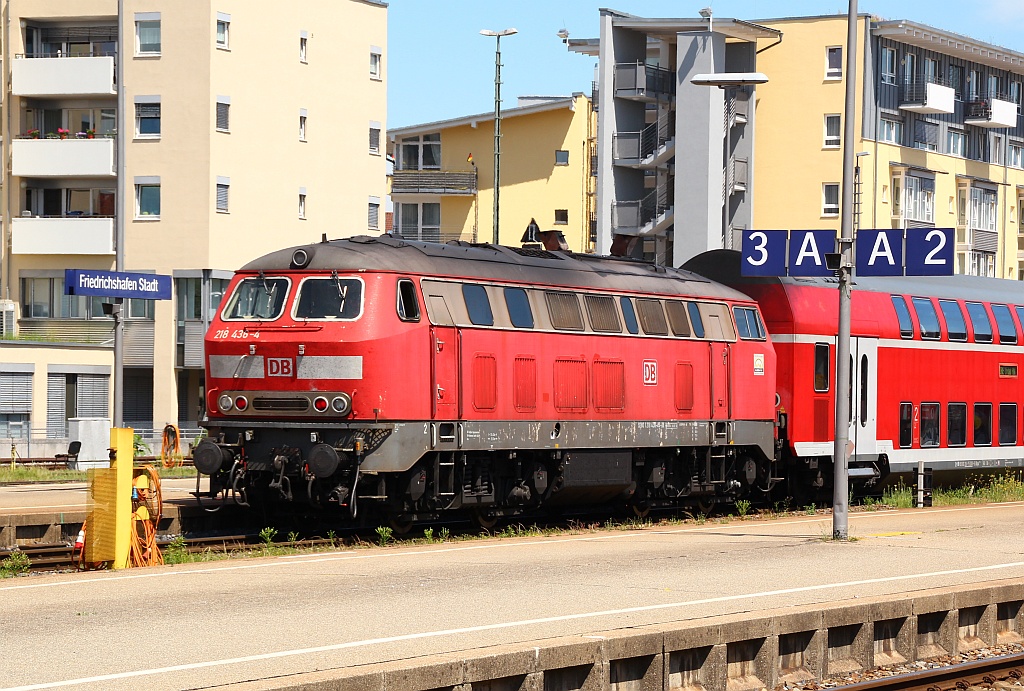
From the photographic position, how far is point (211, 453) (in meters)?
19.8

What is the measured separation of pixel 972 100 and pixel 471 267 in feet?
187

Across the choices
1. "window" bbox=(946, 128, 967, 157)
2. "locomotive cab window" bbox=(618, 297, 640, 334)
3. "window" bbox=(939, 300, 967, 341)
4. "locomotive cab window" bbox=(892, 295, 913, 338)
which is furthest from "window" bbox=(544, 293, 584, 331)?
"window" bbox=(946, 128, 967, 157)

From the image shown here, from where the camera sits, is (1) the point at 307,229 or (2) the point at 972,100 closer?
(1) the point at 307,229

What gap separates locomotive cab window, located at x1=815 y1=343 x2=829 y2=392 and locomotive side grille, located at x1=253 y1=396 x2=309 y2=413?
11.2 meters

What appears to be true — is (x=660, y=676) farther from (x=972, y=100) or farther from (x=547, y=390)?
(x=972, y=100)

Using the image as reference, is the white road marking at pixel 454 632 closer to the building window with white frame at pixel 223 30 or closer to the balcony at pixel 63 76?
the building window with white frame at pixel 223 30

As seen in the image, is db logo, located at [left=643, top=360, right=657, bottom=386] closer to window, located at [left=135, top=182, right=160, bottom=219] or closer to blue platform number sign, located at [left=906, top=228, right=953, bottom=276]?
blue platform number sign, located at [left=906, top=228, right=953, bottom=276]

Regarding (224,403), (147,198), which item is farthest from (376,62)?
(224,403)

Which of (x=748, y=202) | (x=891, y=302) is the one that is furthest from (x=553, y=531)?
(x=748, y=202)

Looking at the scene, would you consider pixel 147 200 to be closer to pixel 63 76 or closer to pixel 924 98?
pixel 63 76

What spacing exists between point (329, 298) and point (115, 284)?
423 inches

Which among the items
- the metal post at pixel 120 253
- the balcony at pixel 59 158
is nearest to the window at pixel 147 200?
the balcony at pixel 59 158

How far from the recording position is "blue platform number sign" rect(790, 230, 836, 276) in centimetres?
2106

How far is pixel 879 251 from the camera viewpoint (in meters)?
21.0
